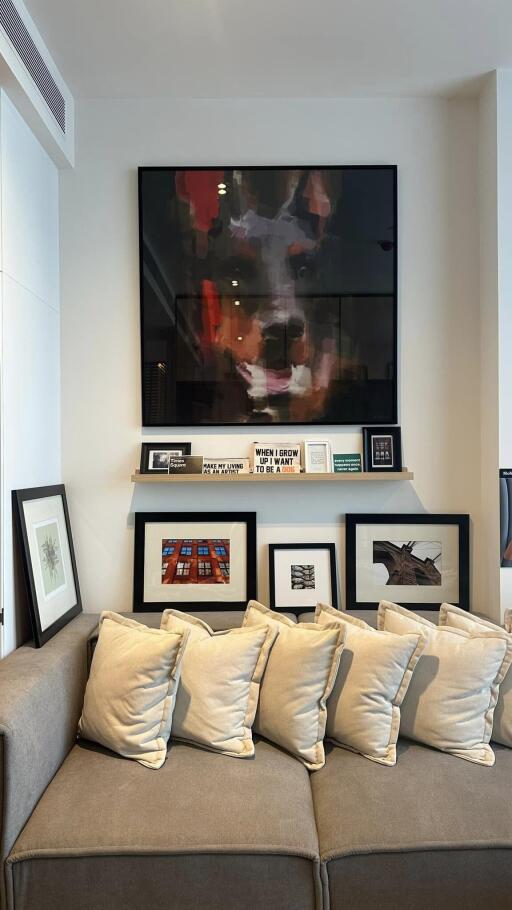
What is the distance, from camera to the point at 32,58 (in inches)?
83.7

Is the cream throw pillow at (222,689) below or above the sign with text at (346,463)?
below

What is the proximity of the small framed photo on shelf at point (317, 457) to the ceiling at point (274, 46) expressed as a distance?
1.41m

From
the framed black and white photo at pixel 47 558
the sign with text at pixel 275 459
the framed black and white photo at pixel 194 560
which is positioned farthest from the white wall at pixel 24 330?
the sign with text at pixel 275 459

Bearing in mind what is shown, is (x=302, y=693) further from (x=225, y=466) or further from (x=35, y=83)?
(x=35, y=83)

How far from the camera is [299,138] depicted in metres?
2.66

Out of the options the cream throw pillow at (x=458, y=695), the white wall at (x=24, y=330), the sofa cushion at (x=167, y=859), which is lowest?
the sofa cushion at (x=167, y=859)

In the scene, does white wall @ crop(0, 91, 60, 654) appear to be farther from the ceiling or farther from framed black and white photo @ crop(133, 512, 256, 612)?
framed black and white photo @ crop(133, 512, 256, 612)

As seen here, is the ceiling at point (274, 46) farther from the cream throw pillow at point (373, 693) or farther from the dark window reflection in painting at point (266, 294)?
the cream throw pillow at point (373, 693)

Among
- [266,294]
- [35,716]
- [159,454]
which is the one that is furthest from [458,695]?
[266,294]

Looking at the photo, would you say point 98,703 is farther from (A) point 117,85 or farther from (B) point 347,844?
(A) point 117,85

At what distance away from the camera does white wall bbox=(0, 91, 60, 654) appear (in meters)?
2.12

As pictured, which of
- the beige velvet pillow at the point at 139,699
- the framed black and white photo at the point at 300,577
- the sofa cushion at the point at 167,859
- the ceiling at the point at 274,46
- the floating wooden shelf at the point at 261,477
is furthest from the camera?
the framed black and white photo at the point at 300,577

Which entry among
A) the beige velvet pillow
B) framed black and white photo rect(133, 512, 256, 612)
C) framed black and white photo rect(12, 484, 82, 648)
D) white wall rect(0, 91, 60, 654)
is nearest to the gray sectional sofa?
the beige velvet pillow

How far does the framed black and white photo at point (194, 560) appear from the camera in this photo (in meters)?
2.64
